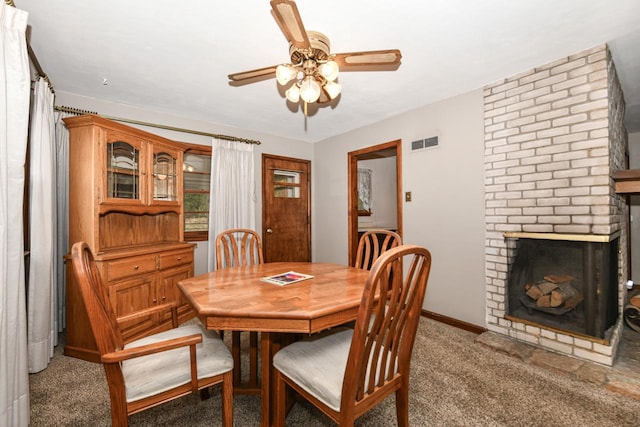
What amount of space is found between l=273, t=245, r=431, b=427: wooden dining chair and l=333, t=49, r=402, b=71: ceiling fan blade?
1.19m

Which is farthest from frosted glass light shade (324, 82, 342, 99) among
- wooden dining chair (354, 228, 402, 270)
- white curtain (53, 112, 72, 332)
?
white curtain (53, 112, 72, 332)

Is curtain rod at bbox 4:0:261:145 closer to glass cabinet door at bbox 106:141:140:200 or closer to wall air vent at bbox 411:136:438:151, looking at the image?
glass cabinet door at bbox 106:141:140:200

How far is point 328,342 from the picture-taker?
145 centimetres

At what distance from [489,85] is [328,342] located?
8.98 ft

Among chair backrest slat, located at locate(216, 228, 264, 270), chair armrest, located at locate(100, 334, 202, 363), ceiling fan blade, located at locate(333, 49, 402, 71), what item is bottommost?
chair armrest, located at locate(100, 334, 202, 363)

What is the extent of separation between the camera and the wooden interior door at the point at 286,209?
4289 millimetres

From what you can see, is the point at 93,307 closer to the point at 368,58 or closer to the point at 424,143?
the point at 368,58

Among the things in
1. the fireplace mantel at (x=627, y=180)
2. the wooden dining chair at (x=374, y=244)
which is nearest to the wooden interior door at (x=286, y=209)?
the wooden dining chair at (x=374, y=244)

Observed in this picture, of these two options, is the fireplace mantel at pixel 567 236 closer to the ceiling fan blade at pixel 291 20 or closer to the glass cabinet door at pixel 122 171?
the ceiling fan blade at pixel 291 20

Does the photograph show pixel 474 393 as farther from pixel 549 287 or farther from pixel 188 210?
pixel 188 210

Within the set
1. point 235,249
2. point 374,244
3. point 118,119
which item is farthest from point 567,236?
point 118,119

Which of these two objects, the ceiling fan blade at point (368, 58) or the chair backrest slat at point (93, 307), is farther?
the ceiling fan blade at point (368, 58)

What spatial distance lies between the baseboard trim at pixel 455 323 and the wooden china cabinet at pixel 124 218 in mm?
2594

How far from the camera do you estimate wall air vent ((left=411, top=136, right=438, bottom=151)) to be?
3084mm
